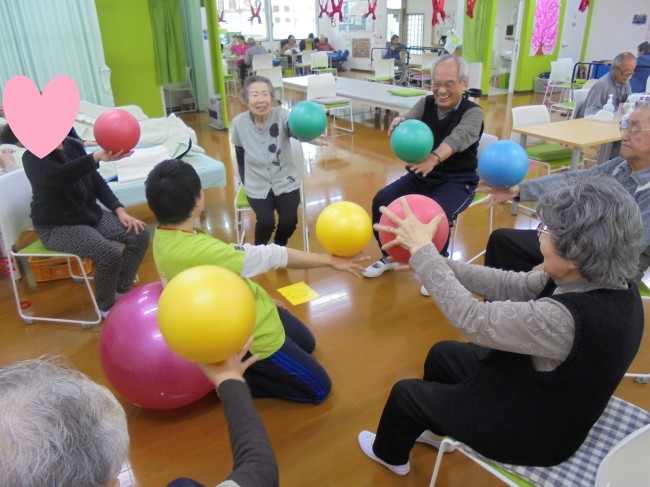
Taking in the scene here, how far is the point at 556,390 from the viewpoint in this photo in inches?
43.0

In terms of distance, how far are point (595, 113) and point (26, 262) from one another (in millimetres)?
5178

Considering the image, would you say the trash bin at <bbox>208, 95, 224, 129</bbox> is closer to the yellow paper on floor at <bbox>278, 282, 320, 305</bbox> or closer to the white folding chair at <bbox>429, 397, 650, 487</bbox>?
the yellow paper on floor at <bbox>278, 282, 320, 305</bbox>

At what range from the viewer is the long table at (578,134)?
344cm

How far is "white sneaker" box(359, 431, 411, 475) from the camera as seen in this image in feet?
5.35

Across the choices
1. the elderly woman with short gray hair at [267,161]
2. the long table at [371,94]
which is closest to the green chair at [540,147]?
the long table at [371,94]

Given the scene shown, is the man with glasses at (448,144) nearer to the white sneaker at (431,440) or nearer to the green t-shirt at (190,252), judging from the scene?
the white sneaker at (431,440)

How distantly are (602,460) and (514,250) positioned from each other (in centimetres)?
143

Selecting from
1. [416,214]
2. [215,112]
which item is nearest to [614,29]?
[215,112]

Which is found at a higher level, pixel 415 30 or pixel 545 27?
pixel 415 30

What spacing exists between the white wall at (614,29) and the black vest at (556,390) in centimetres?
1074

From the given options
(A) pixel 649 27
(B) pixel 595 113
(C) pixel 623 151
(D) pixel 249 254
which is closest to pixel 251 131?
(D) pixel 249 254

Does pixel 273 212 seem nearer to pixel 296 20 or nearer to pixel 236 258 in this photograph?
pixel 236 258

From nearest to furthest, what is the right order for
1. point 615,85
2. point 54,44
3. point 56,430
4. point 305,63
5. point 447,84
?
1. point 56,430
2. point 447,84
3. point 615,85
4. point 54,44
5. point 305,63

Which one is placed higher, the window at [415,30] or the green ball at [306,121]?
the window at [415,30]
